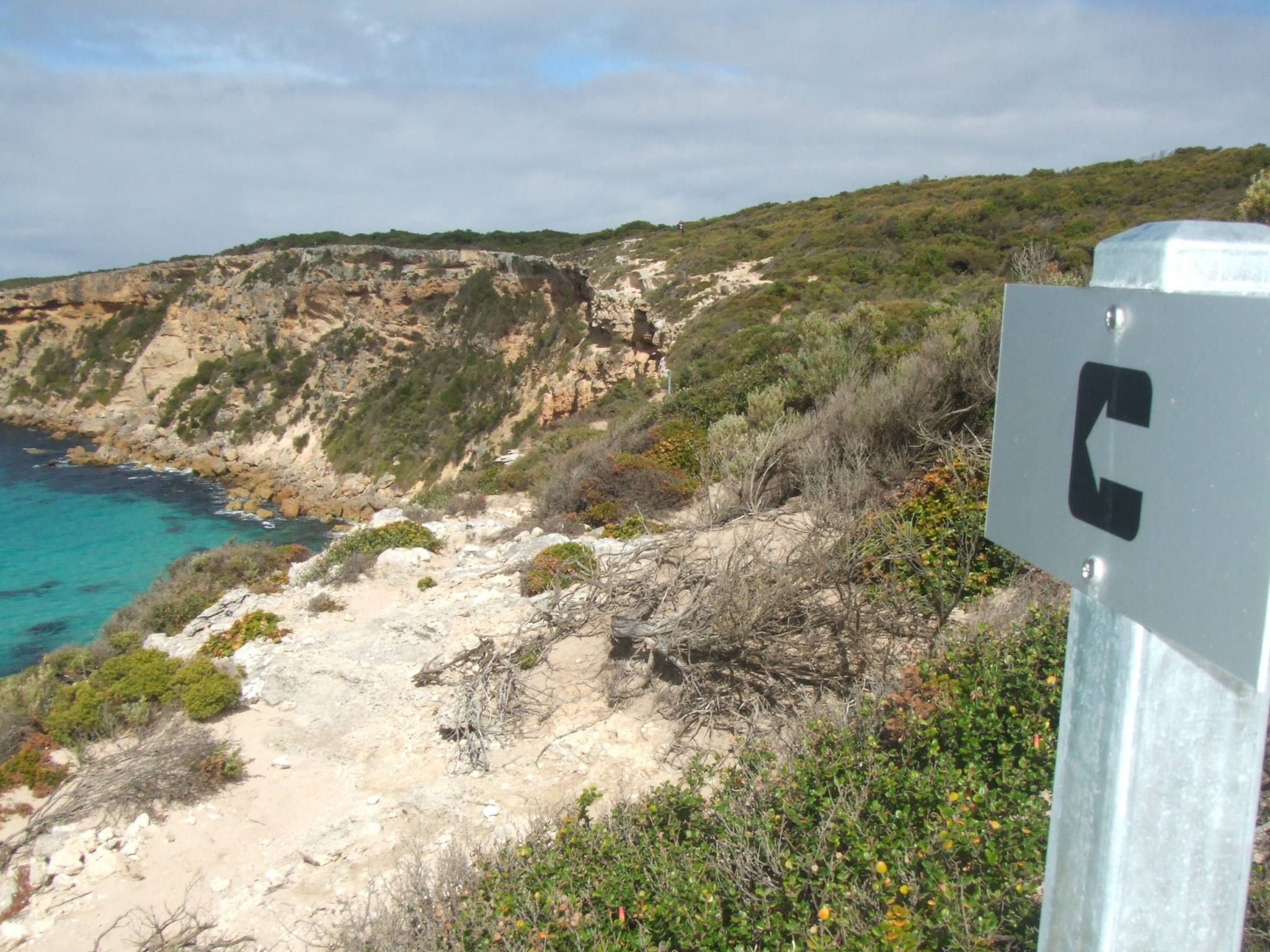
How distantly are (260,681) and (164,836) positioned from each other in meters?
2.16

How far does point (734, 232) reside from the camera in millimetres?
35500

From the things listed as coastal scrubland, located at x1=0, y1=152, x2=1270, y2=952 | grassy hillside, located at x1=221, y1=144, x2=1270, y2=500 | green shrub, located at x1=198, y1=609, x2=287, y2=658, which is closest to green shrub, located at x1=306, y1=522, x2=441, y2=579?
coastal scrubland, located at x1=0, y1=152, x2=1270, y2=952

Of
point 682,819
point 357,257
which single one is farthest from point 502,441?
point 682,819

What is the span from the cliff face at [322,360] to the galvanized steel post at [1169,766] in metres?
23.0

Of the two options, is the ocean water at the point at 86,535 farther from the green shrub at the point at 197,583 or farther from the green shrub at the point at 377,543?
the green shrub at the point at 377,543

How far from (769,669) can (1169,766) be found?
15.6ft

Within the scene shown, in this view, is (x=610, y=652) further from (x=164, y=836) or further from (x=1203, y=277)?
(x=1203, y=277)

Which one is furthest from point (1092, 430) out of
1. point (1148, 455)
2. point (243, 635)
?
point (243, 635)

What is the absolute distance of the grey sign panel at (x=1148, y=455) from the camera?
766 mm

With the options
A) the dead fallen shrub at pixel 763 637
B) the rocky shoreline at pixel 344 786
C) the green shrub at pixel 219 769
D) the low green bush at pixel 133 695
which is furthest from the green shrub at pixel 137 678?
the dead fallen shrub at pixel 763 637

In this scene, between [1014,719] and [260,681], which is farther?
[260,681]

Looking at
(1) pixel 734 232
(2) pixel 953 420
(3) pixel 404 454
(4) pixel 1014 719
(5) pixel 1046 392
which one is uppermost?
(1) pixel 734 232

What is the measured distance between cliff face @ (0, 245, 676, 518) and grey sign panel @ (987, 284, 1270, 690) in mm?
22857

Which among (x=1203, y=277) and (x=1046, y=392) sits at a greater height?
(x=1203, y=277)
